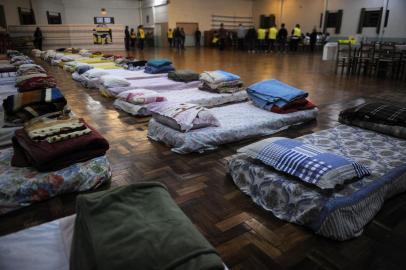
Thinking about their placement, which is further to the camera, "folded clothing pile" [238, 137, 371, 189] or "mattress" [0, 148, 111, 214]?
"mattress" [0, 148, 111, 214]

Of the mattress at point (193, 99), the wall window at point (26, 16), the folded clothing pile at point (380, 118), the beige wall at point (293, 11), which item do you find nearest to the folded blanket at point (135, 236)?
the folded clothing pile at point (380, 118)

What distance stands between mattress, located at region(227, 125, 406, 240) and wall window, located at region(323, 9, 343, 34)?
13900 mm

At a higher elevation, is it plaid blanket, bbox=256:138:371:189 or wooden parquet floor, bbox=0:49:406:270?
plaid blanket, bbox=256:138:371:189

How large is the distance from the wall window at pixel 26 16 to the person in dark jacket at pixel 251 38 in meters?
11.7

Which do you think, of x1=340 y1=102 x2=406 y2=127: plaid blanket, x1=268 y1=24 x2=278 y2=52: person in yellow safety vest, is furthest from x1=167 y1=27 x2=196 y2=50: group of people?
x1=340 y1=102 x2=406 y2=127: plaid blanket

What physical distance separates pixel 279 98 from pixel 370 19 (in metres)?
12.4

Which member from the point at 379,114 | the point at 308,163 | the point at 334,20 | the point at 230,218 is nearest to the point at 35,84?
the point at 230,218

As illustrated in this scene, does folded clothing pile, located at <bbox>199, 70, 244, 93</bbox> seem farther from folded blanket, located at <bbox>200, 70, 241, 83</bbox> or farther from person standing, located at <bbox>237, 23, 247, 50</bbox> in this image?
person standing, located at <bbox>237, 23, 247, 50</bbox>

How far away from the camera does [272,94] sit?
3.66 m

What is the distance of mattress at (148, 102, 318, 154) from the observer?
9.12 feet

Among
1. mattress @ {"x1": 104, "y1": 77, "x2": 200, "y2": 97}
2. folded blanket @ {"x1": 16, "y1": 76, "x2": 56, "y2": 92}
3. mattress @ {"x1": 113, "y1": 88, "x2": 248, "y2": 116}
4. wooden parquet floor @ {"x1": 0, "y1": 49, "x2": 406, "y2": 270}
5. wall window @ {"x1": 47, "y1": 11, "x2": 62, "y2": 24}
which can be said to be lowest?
wooden parquet floor @ {"x1": 0, "y1": 49, "x2": 406, "y2": 270}

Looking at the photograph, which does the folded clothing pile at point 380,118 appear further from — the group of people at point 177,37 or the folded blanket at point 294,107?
the group of people at point 177,37

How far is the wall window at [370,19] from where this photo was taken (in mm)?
12736

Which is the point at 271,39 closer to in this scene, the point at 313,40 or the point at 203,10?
the point at 313,40
